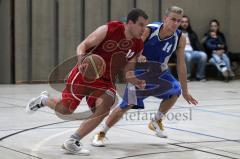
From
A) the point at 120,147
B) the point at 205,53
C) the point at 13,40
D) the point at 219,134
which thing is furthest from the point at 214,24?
the point at 120,147

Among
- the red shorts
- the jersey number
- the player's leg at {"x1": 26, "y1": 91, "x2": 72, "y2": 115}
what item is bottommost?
the player's leg at {"x1": 26, "y1": 91, "x2": 72, "y2": 115}

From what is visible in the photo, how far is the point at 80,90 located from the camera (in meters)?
5.78

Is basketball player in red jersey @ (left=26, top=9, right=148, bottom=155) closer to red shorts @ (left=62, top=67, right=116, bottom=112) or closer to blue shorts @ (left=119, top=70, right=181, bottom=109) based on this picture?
red shorts @ (left=62, top=67, right=116, bottom=112)

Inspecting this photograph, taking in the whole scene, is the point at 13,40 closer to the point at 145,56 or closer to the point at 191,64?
the point at 191,64

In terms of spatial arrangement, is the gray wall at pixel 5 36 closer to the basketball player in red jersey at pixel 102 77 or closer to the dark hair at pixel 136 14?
the basketball player in red jersey at pixel 102 77

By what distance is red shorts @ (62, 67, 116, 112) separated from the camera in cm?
575

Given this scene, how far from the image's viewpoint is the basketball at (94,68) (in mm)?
5621

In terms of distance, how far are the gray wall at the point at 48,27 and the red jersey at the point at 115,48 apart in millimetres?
8704

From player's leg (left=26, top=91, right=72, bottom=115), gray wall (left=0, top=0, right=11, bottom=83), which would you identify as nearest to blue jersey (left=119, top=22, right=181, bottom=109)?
player's leg (left=26, top=91, right=72, bottom=115)

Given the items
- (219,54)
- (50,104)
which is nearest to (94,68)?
(50,104)

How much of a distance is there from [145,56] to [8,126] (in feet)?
7.25

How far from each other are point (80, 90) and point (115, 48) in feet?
1.88

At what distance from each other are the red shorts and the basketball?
0.06 m

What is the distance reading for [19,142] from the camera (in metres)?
6.29
